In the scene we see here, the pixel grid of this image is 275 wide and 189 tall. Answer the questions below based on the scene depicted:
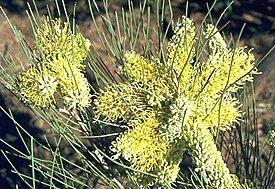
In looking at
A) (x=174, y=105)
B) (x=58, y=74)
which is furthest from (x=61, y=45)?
(x=174, y=105)

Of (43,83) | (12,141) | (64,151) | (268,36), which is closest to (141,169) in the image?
(43,83)

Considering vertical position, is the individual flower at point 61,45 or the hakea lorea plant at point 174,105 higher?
the individual flower at point 61,45

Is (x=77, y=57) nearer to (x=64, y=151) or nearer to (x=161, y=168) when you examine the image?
(x=161, y=168)

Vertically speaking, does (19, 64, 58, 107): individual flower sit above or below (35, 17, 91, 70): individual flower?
below

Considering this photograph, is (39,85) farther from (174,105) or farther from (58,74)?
(174,105)
